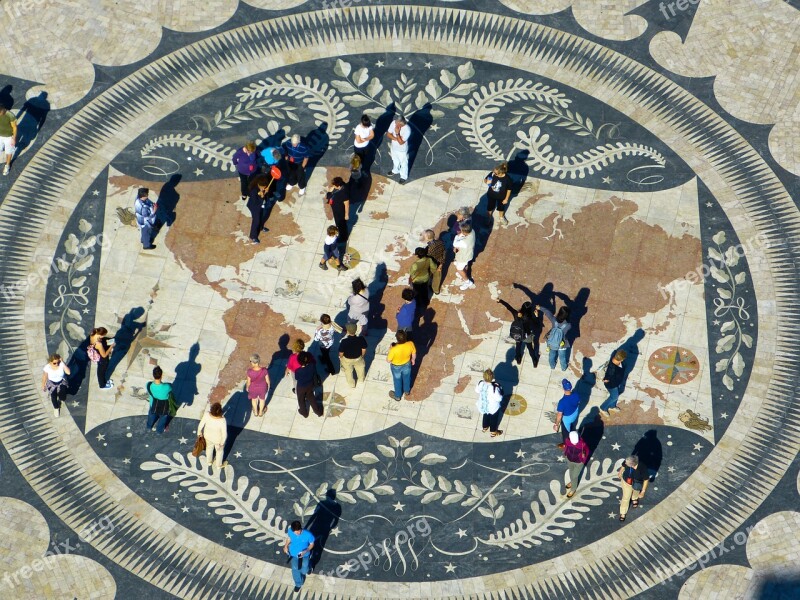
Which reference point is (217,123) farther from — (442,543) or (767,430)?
(767,430)

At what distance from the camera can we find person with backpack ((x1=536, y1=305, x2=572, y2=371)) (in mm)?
31469

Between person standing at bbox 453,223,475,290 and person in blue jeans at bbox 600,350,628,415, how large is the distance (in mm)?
4826

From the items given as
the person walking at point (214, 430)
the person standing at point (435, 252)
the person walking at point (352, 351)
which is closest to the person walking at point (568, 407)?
the person standing at point (435, 252)

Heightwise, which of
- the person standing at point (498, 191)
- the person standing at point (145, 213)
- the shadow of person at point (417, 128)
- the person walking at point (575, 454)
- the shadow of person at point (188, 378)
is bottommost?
the shadow of person at point (188, 378)

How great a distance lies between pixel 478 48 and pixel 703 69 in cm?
712

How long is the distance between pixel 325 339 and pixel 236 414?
10.9 feet

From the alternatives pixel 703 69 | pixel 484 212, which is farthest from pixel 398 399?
pixel 703 69

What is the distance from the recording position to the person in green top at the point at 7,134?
35469mm

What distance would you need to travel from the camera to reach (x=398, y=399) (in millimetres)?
32719

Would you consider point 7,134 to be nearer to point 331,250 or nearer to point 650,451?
point 331,250

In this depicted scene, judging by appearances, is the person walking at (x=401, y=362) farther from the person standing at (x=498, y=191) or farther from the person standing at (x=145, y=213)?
the person standing at (x=145, y=213)

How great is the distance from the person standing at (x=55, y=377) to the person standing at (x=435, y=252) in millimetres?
10169

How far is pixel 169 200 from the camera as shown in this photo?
35.7 meters

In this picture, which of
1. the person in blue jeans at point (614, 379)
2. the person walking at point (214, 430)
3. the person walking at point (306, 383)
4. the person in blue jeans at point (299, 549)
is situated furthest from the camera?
the person in blue jeans at point (614, 379)
